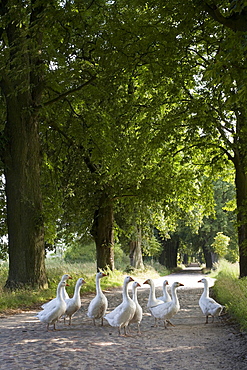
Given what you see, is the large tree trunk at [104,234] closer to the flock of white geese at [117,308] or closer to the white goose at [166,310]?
the flock of white geese at [117,308]

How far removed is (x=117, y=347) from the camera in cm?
780

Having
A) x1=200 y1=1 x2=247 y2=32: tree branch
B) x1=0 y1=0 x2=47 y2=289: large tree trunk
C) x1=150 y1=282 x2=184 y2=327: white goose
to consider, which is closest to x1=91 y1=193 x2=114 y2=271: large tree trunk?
x1=0 y1=0 x2=47 y2=289: large tree trunk

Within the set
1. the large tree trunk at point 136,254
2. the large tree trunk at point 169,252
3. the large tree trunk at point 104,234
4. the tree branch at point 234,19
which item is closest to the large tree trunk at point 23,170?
the tree branch at point 234,19

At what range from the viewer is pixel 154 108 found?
17.1 m

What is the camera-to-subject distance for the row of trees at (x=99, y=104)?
1415cm

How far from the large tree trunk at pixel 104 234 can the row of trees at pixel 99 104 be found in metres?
1.91

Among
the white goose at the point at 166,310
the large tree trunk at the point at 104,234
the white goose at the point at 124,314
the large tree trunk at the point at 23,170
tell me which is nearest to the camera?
the white goose at the point at 124,314

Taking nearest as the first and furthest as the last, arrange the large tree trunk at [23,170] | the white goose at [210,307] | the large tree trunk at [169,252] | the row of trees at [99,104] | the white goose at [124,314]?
the white goose at [124,314]
the white goose at [210,307]
the row of trees at [99,104]
the large tree trunk at [23,170]
the large tree trunk at [169,252]

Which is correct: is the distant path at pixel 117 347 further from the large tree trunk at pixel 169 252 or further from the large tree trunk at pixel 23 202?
the large tree trunk at pixel 169 252

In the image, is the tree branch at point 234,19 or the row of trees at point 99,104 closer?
the tree branch at point 234,19

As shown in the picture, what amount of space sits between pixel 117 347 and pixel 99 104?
1269cm

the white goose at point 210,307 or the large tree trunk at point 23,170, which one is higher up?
the large tree trunk at point 23,170

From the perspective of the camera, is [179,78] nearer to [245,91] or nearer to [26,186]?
[26,186]

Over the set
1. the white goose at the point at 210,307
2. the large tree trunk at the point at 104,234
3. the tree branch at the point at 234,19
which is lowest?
the white goose at the point at 210,307
